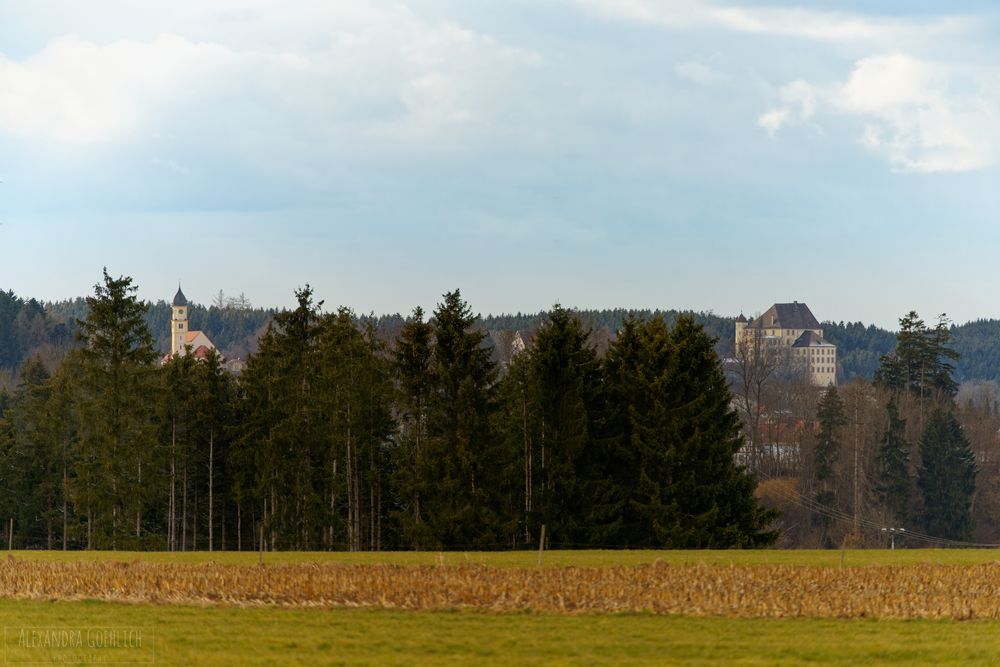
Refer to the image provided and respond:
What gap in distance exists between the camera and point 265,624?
23312 millimetres

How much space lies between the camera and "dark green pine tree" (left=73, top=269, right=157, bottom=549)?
61500 millimetres

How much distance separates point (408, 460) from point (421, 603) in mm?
33635

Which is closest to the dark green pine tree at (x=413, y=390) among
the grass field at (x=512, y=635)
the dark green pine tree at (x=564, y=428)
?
the dark green pine tree at (x=564, y=428)

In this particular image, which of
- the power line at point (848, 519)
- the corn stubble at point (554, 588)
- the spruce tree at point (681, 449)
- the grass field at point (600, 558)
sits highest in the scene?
the spruce tree at point (681, 449)

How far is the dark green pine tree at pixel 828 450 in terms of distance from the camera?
9338 centimetres

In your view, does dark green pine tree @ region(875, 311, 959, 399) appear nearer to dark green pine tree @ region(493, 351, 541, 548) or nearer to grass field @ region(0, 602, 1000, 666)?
dark green pine tree @ region(493, 351, 541, 548)

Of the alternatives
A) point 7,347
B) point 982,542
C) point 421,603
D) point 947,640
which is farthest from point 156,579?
point 7,347

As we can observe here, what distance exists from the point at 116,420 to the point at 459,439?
1754 cm

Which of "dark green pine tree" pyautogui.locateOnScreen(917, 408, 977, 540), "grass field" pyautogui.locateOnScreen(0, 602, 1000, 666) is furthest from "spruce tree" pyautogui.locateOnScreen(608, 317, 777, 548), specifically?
"dark green pine tree" pyautogui.locateOnScreen(917, 408, 977, 540)

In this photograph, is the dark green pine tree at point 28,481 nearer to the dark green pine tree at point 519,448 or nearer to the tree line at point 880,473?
the dark green pine tree at point 519,448

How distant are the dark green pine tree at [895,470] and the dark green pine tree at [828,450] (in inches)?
129

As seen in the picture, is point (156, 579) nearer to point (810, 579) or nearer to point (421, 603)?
point (421, 603)

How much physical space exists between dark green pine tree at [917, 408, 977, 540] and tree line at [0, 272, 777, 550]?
124ft

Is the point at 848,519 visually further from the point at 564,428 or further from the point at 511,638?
the point at 511,638
